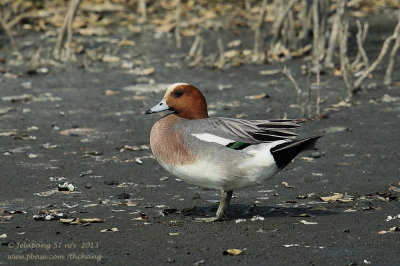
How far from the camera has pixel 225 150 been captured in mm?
6723

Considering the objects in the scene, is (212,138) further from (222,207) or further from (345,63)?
(345,63)

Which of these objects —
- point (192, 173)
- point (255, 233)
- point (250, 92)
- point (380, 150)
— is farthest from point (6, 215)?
point (250, 92)

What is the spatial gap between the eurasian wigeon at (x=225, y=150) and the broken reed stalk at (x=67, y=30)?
22.6 ft

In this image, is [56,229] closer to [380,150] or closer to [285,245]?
[285,245]

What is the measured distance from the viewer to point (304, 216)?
22.9ft

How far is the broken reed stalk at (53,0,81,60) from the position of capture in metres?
13.5

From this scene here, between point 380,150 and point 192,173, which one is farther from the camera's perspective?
point 380,150

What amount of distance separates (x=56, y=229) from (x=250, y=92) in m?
6.07

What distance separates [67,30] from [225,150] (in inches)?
307

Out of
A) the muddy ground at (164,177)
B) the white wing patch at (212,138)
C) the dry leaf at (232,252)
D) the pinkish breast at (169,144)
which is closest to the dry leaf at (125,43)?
the muddy ground at (164,177)

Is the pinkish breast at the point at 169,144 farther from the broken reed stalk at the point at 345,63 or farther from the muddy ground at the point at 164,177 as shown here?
the broken reed stalk at the point at 345,63

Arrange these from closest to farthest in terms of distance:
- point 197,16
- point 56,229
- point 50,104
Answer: point 56,229 < point 50,104 < point 197,16

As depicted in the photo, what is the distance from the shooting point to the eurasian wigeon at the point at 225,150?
664 centimetres

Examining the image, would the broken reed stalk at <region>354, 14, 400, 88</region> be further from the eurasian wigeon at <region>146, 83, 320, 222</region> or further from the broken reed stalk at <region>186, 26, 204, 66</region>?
the eurasian wigeon at <region>146, 83, 320, 222</region>
